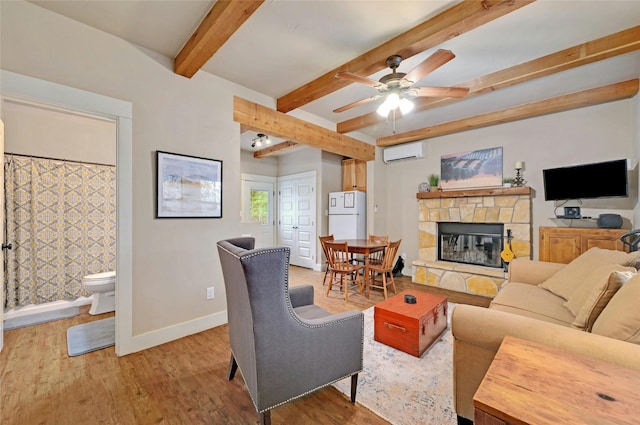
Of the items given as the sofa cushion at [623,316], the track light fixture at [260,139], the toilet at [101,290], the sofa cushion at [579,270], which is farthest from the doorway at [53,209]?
the sofa cushion at [579,270]

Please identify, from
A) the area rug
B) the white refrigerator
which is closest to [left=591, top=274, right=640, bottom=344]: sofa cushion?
the area rug

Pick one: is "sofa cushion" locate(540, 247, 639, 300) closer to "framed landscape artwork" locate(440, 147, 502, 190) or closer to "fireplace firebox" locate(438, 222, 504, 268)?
"fireplace firebox" locate(438, 222, 504, 268)

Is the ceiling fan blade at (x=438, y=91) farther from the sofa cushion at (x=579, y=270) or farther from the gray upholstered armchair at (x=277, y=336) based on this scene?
the gray upholstered armchair at (x=277, y=336)

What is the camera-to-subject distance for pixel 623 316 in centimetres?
113

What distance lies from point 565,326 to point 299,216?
496 cm

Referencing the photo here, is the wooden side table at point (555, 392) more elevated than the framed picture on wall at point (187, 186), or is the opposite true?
the framed picture on wall at point (187, 186)

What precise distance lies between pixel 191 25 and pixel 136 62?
0.66 metres

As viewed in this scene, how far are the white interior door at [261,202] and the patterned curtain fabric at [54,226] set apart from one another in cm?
269

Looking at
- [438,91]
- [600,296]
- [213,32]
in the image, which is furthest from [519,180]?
[213,32]

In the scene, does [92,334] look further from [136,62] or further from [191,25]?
[191,25]

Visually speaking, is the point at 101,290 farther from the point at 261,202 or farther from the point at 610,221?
the point at 610,221

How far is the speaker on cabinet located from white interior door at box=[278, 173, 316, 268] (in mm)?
4284

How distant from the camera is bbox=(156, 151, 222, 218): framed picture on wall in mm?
2462

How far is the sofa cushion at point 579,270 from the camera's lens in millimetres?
2010
